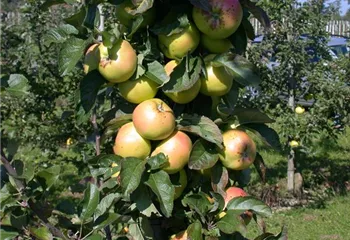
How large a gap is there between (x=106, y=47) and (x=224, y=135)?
33 centimetres

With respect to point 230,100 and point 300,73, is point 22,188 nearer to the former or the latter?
point 230,100

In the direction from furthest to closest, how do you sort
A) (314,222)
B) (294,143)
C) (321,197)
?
(321,197), (294,143), (314,222)

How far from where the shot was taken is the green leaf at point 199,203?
124cm

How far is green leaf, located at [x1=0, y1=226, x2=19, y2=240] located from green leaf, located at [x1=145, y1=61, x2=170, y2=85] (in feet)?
1.47

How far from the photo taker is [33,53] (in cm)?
498

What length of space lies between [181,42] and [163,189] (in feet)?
1.06

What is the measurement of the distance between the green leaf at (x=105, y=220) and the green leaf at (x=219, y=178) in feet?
0.73

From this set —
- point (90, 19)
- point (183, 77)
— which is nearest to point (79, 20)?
point (90, 19)

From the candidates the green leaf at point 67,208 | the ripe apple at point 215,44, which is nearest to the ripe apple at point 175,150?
the ripe apple at point 215,44

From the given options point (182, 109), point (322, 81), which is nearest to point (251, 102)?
point (322, 81)

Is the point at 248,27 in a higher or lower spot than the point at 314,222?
higher

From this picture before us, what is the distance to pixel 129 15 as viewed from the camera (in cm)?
126

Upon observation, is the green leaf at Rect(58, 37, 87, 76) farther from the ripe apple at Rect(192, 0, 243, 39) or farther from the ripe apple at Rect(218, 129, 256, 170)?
the ripe apple at Rect(218, 129, 256, 170)

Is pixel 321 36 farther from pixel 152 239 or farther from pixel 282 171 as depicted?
pixel 152 239
